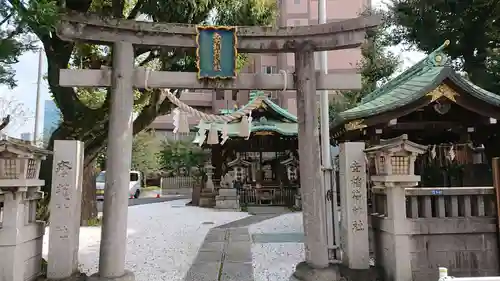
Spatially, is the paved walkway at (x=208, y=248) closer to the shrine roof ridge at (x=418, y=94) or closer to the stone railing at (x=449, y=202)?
the stone railing at (x=449, y=202)

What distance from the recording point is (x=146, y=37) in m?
5.89

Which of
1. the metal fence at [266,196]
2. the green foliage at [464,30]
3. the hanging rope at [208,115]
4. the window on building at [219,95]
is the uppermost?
the window on building at [219,95]

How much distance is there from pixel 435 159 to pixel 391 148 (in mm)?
5460

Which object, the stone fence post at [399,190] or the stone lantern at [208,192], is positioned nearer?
the stone fence post at [399,190]

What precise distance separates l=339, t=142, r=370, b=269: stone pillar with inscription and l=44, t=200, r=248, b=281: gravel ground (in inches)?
115

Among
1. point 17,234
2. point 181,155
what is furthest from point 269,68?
point 17,234

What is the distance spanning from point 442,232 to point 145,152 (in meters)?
29.6

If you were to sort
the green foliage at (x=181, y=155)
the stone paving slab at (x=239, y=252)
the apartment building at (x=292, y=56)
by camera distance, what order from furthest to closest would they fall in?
the green foliage at (x=181, y=155) < the apartment building at (x=292, y=56) < the stone paving slab at (x=239, y=252)

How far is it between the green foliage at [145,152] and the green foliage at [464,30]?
913 inches

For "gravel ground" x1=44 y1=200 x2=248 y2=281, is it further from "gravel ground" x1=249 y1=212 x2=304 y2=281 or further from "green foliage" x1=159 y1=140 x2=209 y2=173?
"green foliage" x1=159 y1=140 x2=209 y2=173

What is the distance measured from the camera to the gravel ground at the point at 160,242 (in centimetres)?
685

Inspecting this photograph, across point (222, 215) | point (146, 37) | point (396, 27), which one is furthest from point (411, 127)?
point (396, 27)

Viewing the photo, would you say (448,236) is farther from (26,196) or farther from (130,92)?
(26,196)

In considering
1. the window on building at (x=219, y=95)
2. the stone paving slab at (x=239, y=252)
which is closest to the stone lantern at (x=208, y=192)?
the stone paving slab at (x=239, y=252)
